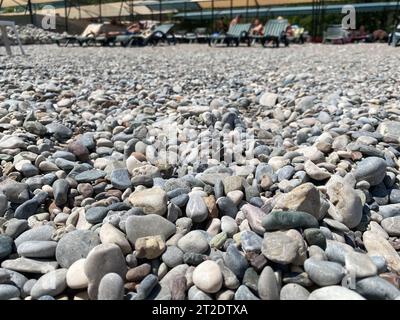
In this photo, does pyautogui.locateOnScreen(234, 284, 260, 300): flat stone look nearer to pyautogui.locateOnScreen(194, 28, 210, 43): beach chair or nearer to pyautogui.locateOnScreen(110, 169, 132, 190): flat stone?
pyautogui.locateOnScreen(110, 169, 132, 190): flat stone

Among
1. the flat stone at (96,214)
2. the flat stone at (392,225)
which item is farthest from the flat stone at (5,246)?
the flat stone at (392,225)

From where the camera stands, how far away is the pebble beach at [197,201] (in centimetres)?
133

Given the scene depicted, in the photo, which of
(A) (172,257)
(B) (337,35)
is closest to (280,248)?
(A) (172,257)

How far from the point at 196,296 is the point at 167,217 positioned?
1.51 feet

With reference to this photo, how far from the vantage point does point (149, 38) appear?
15273 mm

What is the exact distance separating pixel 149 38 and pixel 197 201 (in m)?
14.5

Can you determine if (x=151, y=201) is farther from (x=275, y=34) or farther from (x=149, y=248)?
(x=275, y=34)

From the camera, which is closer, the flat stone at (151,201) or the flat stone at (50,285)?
the flat stone at (50,285)

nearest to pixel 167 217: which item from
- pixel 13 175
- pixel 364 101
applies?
pixel 13 175

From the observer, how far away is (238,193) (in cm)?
185

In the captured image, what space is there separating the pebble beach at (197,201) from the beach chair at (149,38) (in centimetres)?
1169

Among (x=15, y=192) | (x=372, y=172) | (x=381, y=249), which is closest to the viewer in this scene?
(x=381, y=249)

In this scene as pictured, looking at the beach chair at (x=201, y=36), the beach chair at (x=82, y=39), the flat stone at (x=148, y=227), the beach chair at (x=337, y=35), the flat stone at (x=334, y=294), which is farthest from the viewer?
the beach chair at (x=201, y=36)

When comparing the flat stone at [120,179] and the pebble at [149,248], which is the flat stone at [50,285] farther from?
the flat stone at [120,179]
